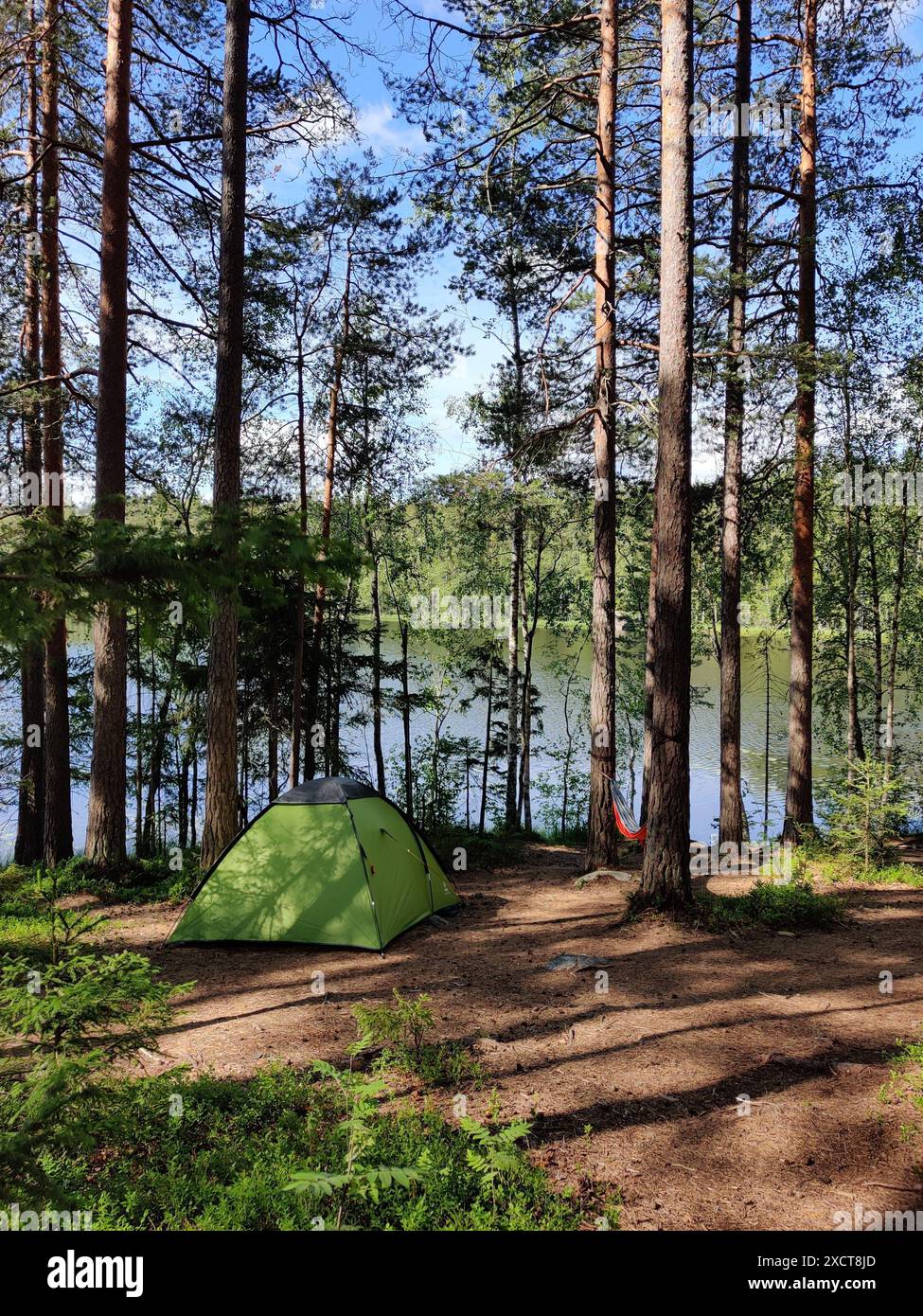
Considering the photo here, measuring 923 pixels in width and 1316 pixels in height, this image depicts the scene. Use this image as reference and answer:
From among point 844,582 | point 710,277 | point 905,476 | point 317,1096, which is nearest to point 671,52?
point 710,277

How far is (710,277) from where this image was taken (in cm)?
839

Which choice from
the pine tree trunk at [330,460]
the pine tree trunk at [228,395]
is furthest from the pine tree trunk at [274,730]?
the pine tree trunk at [228,395]

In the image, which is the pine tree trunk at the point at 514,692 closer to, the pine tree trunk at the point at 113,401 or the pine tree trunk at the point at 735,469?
the pine tree trunk at the point at 735,469

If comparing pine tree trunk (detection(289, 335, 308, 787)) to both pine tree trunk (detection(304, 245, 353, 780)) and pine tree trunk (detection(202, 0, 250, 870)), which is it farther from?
pine tree trunk (detection(202, 0, 250, 870))

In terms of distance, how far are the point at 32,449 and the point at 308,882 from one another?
25.0ft

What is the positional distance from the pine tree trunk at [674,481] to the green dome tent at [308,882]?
7.96 ft

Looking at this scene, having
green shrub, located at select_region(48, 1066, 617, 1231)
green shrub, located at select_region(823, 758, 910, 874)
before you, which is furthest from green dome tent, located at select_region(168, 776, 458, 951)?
green shrub, located at select_region(823, 758, 910, 874)

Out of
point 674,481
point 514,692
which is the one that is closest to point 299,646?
point 514,692

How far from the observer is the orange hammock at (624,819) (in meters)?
8.30

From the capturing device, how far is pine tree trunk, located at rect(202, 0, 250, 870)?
23.5ft

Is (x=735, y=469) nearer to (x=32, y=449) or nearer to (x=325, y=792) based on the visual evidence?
(x=325, y=792)

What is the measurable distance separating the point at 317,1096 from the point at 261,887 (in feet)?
9.65

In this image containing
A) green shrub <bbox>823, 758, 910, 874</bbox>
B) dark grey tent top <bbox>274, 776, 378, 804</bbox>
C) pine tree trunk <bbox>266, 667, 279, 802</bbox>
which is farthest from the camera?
pine tree trunk <bbox>266, 667, 279, 802</bbox>

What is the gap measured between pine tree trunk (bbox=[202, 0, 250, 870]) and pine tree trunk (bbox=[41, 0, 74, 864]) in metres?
2.60
